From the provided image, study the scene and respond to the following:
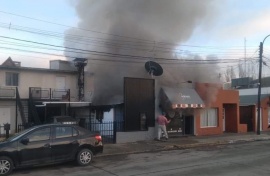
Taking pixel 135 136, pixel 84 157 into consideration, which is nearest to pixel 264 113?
pixel 135 136

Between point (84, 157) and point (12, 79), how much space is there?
1763 centimetres

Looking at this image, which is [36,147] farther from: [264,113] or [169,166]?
[264,113]

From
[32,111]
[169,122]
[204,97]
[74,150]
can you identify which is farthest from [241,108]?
[74,150]

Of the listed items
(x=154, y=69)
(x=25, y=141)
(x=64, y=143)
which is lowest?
(x=64, y=143)

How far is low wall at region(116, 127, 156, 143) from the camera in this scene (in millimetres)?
17578

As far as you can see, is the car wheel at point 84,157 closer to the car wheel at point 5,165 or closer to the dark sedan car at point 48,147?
the dark sedan car at point 48,147

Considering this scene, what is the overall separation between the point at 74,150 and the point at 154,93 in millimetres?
8835

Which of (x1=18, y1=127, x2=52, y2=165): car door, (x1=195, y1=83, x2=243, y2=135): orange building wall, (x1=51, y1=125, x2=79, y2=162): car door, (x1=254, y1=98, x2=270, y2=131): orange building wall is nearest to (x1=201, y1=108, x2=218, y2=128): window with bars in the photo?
(x1=195, y1=83, x2=243, y2=135): orange building wall

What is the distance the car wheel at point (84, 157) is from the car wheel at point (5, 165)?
82.8 inches

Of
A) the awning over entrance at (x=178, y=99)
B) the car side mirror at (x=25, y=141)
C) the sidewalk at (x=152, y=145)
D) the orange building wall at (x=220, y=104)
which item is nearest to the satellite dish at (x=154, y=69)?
the awning over entrance at (x=178, y=99)

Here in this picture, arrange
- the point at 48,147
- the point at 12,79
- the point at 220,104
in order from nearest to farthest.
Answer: the point at 48,147, the point at 220,104, the point at 12,79

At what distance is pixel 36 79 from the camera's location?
27.6 metres

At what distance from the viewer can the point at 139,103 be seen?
18.6 meters

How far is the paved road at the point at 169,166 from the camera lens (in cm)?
966
